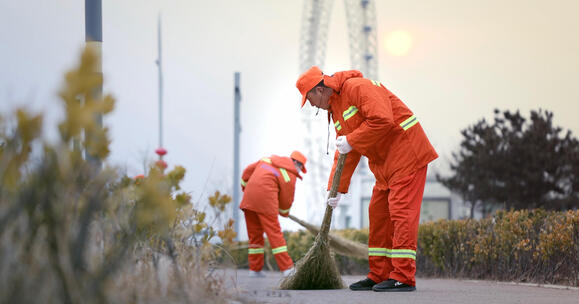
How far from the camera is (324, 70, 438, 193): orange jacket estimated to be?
5586mm

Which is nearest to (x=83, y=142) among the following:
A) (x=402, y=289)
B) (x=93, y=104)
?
(x=93, y=104)

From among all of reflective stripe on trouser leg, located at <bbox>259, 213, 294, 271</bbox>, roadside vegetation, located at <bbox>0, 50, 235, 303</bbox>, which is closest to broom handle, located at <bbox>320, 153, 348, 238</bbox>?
reflective stripe on trouser leg, located at <bbox>259, 213, 294, 271</bbox>

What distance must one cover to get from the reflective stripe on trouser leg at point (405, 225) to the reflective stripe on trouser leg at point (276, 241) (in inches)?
120

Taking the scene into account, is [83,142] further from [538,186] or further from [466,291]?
[538,186]

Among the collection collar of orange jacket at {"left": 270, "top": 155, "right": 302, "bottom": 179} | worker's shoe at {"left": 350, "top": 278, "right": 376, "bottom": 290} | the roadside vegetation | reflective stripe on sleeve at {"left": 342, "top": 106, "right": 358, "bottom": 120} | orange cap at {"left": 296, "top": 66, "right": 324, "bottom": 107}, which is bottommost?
worker's shoe at {"left": 350, "top": 278, "right": 376, "bottom": 290}

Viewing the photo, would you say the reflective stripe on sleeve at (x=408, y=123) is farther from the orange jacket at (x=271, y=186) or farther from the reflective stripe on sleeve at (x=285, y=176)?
the reflective stripe on sleeve at (x=285, y=176)

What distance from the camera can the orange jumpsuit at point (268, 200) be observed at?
8.77 meters

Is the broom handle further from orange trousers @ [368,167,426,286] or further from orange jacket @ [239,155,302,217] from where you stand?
orange jacket @ [239,155,302,217]

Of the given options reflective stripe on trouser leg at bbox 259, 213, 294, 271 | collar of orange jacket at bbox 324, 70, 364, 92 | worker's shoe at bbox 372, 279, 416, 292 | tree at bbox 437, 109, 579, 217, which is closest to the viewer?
worker's shoe at bbox 372, 279, 416, 292

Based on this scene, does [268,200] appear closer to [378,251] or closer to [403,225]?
[378,251]

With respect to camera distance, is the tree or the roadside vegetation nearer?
the roadside vegetation

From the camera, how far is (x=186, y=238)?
14.8 feet

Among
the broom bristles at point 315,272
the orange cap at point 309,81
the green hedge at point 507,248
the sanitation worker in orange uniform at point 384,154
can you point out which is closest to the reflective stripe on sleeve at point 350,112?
the sanitation worker in orange uniform at point 384,154

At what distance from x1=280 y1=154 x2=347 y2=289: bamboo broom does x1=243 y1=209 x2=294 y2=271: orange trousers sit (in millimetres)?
1778
